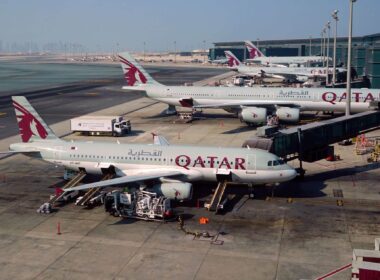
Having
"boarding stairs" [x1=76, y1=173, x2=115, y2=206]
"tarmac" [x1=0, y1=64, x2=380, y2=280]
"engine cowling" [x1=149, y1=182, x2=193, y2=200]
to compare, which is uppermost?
"engine cowling" [x1=149, y1=182, x2=193, y2=200]

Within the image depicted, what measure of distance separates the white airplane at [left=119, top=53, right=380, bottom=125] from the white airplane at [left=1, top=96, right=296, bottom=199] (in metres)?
30.4

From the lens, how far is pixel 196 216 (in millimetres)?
32969

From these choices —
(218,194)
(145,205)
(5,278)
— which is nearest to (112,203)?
(145,205)

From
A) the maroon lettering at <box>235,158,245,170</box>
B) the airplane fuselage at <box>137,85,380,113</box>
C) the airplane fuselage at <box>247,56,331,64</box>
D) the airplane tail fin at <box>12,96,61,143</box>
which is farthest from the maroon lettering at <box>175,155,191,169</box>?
the airplane fuselage at <box>247,56,331,64</box>

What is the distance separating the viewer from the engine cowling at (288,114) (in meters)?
65.2

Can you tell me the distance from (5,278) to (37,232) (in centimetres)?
623

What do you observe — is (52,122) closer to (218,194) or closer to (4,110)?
(4,110)

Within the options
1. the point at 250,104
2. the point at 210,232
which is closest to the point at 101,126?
the point at 250,104

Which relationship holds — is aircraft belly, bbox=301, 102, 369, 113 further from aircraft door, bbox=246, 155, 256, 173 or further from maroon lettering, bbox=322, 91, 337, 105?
aircraft door, bbox=246, 155, 256, 173

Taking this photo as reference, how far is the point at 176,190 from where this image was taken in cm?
3400

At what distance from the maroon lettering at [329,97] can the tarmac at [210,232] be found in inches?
962

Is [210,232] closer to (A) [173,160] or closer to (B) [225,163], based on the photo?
(B) [225,163]

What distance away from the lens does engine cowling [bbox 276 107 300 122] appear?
65.2m

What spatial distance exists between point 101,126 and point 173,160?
29071 mm
